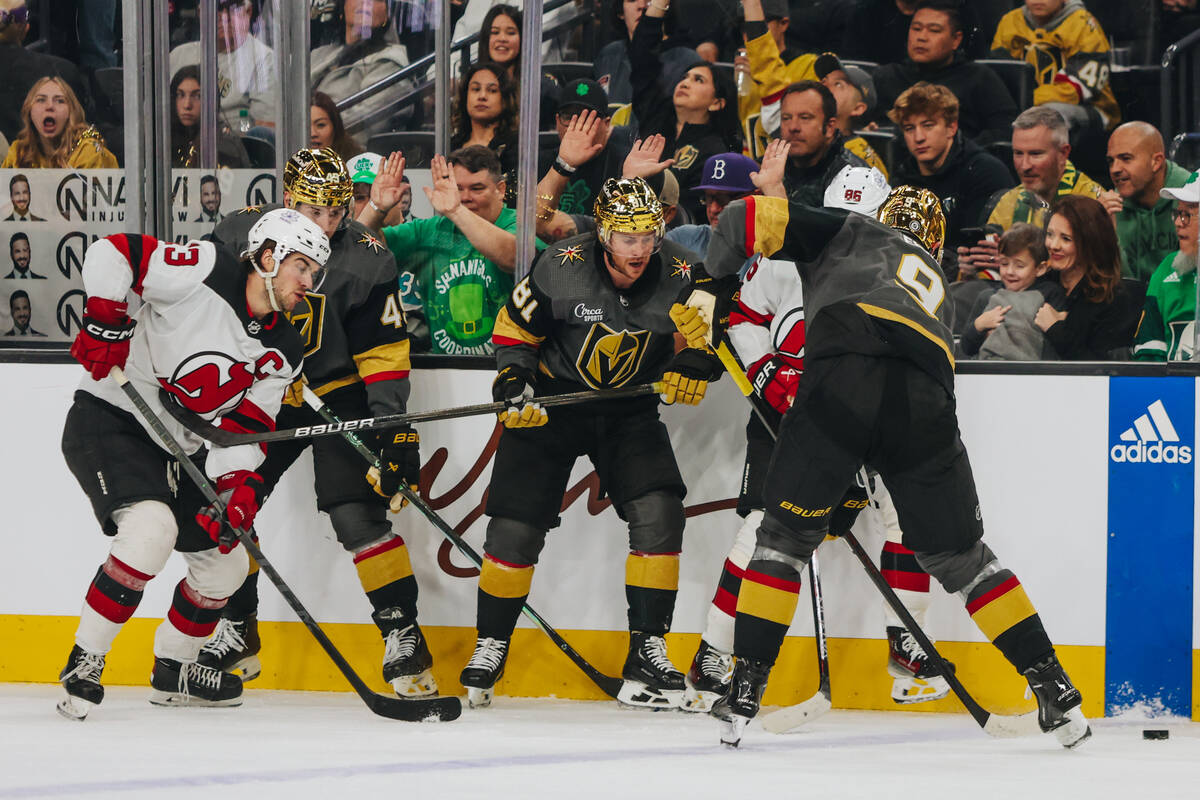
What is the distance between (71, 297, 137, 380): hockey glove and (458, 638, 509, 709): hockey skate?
3.51 ft

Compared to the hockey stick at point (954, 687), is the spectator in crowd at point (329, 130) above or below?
above

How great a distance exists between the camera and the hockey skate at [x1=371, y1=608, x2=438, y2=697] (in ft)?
11.4

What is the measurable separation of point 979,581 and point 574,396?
3.41 feet

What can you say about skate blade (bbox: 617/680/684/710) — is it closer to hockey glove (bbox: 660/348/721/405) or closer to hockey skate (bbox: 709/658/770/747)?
hockey skate (bbox: 709/658/770/747)

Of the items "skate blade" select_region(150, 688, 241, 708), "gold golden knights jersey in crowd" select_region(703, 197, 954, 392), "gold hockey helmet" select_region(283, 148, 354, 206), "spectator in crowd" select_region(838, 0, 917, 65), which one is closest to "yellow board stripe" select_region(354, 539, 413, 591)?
"skate blade" select_region(150, 688, 241, 708)

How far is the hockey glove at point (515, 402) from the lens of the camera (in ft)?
11.1

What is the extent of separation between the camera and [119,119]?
405cm

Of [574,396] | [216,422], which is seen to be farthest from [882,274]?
[216,422]

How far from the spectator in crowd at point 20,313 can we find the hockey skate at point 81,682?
1.16 meters

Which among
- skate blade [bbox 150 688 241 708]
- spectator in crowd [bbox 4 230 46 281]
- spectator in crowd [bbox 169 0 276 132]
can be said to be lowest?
skate blade [bbox 150 688 241 708]

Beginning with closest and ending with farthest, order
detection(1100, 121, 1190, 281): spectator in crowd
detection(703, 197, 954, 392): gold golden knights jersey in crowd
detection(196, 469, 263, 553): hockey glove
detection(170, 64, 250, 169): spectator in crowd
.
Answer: detection(703, 197, 954, 392): gold golden knights jersey in crowd, detection(196, 469, 263, 553): hockey glove, detection(170, 64, 250, 169): spectator in crowd, detection(1100, 121, 1190, 281): spectator in crowd

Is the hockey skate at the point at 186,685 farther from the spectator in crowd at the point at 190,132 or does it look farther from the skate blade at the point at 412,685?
the spectator in crowd at the point at 190,132

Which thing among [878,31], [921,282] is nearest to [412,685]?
[921,282]

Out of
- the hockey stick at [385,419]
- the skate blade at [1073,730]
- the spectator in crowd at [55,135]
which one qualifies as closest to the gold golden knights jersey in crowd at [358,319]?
the hockey stick at [385,419]
